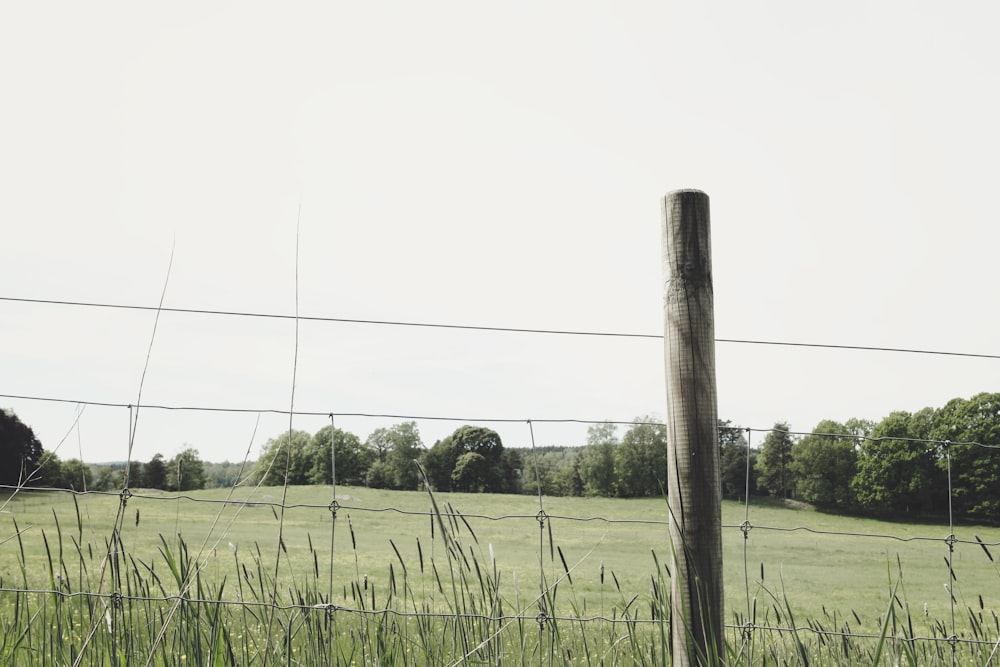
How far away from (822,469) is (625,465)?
10.1m

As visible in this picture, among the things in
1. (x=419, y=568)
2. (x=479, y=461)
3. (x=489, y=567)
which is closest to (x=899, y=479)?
(x=489, y=567)

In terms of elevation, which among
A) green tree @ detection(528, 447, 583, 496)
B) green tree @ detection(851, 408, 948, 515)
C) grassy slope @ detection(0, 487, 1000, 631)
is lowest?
grassy slope @ detection(0, 487, 1000, 631)

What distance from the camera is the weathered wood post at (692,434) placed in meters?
2.11

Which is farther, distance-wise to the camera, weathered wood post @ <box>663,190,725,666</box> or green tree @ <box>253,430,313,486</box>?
weathered wood post @ <box>663,190,725,666</box>

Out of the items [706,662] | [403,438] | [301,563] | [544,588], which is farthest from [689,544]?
[301,563]

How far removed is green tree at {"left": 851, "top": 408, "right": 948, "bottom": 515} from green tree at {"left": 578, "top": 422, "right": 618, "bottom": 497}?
497 inches

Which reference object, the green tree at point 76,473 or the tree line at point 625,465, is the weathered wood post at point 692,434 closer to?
the tree line at point 625,465

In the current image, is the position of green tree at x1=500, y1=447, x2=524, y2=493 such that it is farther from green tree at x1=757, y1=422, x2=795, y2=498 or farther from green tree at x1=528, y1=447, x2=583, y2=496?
green tree at x1=757, y1=422, x2=795, y2=498

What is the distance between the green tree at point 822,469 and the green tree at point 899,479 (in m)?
0.49

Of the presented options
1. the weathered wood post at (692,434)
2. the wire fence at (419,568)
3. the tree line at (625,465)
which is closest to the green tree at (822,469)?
the tree line at (625,465)

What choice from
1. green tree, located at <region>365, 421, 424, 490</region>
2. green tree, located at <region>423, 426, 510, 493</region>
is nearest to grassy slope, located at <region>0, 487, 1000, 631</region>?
green tree, located at <region>365, 421, 424, 490</region>

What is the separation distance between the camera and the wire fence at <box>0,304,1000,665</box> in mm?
2266

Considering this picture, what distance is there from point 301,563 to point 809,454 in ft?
41.3

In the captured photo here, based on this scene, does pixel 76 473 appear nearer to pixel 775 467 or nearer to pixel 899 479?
pixel 775 467
